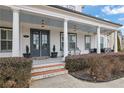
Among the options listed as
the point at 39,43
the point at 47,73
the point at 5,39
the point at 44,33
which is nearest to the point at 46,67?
the point at 47,73

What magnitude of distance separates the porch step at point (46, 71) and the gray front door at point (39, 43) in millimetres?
3831

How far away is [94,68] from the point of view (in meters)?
7.04

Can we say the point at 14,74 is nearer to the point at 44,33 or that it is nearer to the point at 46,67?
the point at 46,67

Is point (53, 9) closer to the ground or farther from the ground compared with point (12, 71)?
farther from the ground

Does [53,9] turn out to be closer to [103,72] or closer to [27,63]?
[27,63]

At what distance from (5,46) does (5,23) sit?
1600 millimetres

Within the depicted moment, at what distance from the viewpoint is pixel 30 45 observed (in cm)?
1120

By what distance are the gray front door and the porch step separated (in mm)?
3831

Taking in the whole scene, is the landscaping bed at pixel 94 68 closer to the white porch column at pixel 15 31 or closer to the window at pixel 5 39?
the white porch column at pixel 15 31

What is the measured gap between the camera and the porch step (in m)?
6.75

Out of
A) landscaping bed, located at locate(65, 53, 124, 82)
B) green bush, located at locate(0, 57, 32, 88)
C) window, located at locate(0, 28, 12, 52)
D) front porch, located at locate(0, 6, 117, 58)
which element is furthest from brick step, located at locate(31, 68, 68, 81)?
window, located at locate(0, 28, 12, 52)

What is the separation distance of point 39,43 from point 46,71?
4844 mm
